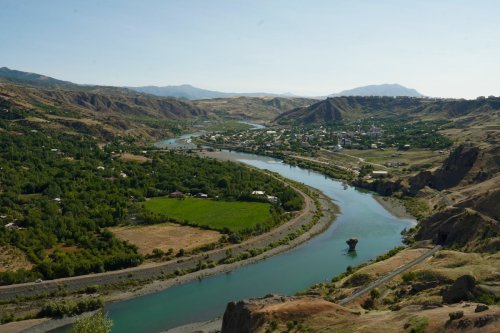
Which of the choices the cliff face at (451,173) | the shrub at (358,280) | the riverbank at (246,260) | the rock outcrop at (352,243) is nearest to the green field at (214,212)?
the riverbank at (246,260)

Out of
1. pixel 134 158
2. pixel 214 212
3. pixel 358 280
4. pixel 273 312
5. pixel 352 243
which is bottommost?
pixel 214 212

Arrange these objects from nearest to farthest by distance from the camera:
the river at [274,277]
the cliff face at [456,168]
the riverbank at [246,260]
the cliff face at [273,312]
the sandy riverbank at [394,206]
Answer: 1. the cliff face at [273,312]
2. the riverbank at [246,260]
3. the river at [274,277]
4. the sandy riverbank at [394,206]
5. the cliff face at [456,168]

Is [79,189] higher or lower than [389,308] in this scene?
lower

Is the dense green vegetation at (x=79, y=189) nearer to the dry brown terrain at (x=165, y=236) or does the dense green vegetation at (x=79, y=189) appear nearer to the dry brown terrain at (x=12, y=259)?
the dry brown terrain at (x=12, y=259)

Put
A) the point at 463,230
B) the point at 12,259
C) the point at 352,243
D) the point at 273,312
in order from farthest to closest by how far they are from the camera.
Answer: the point at 352,243 → the point at 463,230 → the point at 12,259 → the point at 273,312

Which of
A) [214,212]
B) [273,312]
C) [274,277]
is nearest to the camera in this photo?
[273,312]

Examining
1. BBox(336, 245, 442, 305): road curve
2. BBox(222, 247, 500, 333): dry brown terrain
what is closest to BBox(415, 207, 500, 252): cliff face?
BBox(336, 245, 442, 305): road curve

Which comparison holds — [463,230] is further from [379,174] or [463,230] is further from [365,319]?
[379,174]

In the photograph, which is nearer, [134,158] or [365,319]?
[365,319]

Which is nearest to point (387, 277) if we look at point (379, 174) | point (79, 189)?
point (79, 189)
